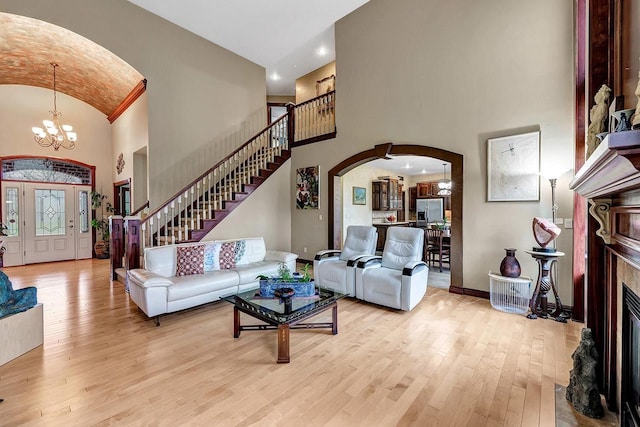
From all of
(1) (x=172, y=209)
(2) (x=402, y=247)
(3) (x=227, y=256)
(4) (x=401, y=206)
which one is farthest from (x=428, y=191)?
(1) (x=172, y=209)

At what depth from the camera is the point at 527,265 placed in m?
3.96

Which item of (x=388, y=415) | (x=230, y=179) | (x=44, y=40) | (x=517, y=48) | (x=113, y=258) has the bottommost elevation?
(x=388, y=415)

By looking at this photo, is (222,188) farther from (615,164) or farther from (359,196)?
(615,164)

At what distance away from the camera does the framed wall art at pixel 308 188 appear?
6.68m

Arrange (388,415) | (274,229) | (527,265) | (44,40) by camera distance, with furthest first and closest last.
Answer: (274,229)
(44,40)
(527,265)
(388,415)

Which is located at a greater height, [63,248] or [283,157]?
[283,157]

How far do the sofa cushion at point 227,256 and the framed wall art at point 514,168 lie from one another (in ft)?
13.2

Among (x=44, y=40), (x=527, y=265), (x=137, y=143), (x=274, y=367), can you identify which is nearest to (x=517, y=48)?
(x=527, y=265)

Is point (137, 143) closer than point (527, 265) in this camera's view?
No

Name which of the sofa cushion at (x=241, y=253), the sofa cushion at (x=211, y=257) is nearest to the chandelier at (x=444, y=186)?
the sofa cushion at (x=241, y=253)

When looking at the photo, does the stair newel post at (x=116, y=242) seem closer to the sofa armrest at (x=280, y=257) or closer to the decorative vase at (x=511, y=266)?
the sofa armrest at (x=280, y=257)

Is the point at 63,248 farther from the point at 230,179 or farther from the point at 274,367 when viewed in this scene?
the point at 274,367

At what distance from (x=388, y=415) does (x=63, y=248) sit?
370 inches

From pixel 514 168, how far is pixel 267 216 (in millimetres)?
5010
